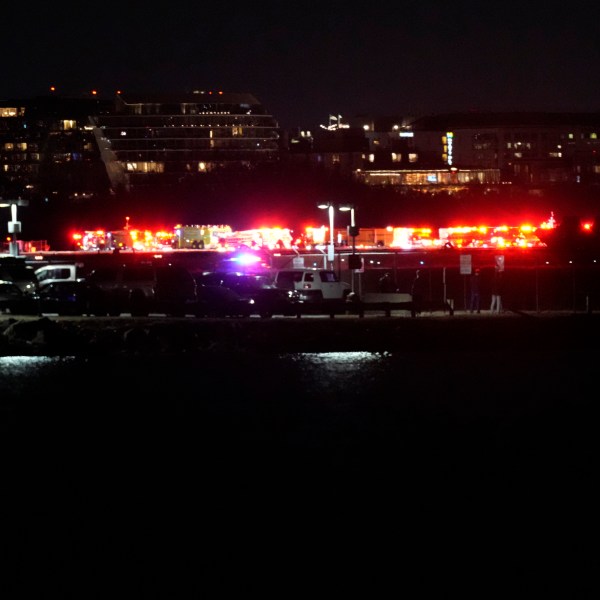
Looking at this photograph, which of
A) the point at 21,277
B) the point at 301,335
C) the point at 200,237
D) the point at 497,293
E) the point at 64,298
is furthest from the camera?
the point at 200,237

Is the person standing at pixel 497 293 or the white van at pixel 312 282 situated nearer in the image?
the person standing at pixel 497 293

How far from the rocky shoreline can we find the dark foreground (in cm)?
6

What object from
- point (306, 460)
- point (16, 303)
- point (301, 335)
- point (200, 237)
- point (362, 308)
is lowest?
point (306, 460)

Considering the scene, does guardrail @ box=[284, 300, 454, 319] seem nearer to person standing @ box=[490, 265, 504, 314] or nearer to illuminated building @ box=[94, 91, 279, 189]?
person standing @ box=[490, 265, 504, 314]

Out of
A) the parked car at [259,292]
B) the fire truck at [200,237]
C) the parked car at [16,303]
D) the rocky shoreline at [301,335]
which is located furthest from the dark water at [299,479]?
the fire truck at [200,237]

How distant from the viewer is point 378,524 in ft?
46.7

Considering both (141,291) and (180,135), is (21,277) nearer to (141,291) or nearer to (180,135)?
(141,291)

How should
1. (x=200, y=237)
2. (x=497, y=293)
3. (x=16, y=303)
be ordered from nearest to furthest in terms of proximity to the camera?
(x=497, y=293) → (x=16, y=303) → (x=200, y=237)

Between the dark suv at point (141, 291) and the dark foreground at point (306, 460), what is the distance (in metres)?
2.00

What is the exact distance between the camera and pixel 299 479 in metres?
17.2

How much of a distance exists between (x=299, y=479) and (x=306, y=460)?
1.75m

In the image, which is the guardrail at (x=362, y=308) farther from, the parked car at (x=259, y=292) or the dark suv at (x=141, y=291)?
the dark suv at (x=141, y=291)

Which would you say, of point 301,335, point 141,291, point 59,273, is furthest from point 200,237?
point 301,335

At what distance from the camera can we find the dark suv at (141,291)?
1375 inches
